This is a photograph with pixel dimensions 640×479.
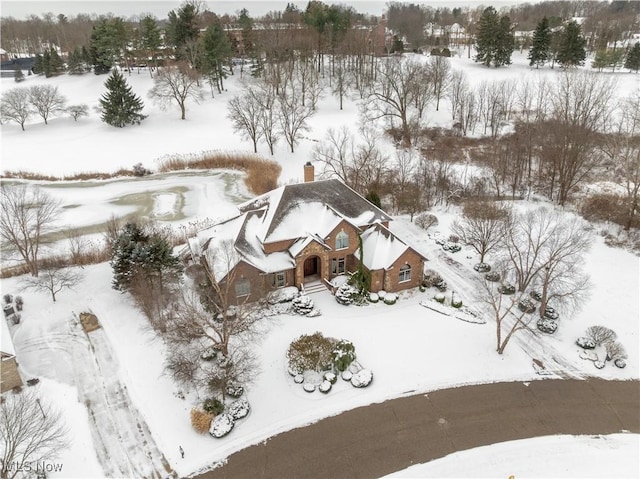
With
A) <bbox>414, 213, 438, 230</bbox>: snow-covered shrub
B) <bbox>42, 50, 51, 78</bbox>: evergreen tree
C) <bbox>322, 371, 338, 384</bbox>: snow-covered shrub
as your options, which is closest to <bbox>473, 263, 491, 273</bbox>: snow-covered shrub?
<bbox>414, 213, 438, 230</bbox>: snow-covered shrub

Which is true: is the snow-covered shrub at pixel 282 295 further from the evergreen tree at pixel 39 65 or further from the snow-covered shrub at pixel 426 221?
the evergreen tree at pixel 39 65

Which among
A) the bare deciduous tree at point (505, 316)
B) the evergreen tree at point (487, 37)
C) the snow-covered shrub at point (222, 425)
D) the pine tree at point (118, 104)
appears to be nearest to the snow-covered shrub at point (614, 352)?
the bare deciduous tree at point (505, 316)

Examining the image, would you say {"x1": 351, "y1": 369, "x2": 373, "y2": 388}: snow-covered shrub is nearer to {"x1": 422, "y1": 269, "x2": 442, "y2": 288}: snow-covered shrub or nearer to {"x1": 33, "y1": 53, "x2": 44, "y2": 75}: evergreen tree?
{"x1": 422, "y1": 269, "x2": 442, "y2": 288}: snow-covered shrub

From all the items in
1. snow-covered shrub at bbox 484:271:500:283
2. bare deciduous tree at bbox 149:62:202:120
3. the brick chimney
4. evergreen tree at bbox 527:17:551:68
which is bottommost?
snow-covered shrub at bbox 484:271:500:283

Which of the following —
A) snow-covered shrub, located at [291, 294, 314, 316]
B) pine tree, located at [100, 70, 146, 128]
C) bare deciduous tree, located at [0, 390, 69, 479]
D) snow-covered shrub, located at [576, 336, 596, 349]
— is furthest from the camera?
pine tree, located at [100, 70, 146, 128]

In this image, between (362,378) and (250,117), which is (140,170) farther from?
(362,378)

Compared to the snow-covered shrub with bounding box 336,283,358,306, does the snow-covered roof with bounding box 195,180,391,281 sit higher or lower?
higher

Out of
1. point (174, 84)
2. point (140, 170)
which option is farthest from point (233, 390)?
point (174, 84)
